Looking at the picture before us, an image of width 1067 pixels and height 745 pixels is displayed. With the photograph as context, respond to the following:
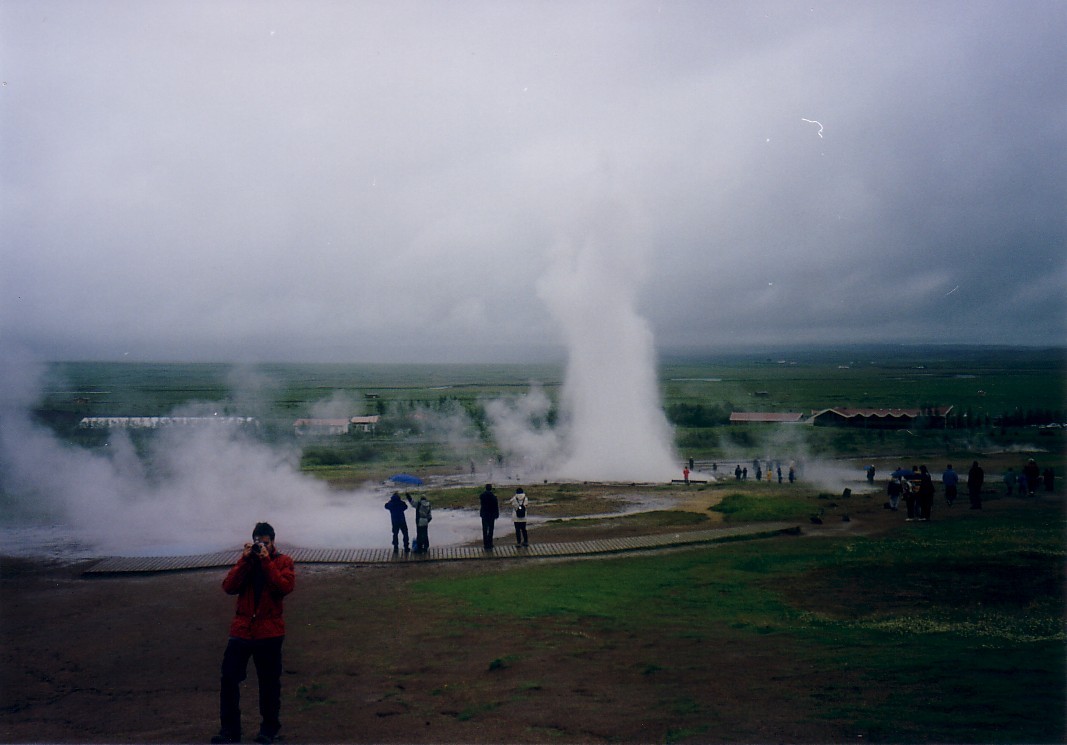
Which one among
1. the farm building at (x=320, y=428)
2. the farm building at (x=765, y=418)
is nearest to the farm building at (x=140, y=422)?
the farm building at (x=320, y=428)

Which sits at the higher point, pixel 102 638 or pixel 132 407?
pixel 132 407

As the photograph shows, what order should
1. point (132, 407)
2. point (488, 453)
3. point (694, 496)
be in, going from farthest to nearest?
1. point (132, 407)
2. point (488, 453)
3. point (694, 496)

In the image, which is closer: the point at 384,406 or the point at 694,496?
the point at 694,496

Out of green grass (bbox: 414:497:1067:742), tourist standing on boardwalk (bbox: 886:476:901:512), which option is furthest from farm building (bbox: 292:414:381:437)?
green grass (bbox: 414:497:1067:742)

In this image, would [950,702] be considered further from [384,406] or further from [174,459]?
[384,406]

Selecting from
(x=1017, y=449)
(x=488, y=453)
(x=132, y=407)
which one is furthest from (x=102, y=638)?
(x=132, y=407)

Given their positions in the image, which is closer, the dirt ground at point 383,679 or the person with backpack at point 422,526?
the dirt ground at point 383,679

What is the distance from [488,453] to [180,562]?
31391 mm

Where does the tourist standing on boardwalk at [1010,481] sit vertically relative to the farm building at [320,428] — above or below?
below

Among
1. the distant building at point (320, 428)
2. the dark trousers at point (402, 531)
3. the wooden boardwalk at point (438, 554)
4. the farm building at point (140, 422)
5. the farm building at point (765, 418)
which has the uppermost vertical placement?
the farm building at point (140, 422)

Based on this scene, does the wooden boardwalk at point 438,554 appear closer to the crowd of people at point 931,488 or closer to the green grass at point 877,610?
the green grass at point 877,610

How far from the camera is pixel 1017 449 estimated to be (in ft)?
135

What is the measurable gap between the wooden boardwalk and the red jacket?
9.44 meters

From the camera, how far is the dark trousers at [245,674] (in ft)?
18.3
